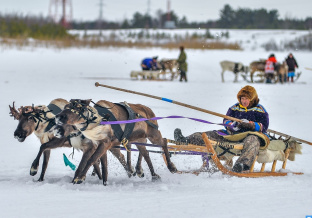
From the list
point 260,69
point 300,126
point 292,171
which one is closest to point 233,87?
point 260,69

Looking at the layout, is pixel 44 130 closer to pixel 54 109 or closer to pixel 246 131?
pixel 54 109

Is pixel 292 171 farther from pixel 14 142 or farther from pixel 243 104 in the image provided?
pixel 14 142

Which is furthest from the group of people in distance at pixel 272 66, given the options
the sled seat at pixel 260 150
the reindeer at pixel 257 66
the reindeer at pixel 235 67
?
the sled seat at pixel 260 150

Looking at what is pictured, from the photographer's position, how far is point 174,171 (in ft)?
22.0

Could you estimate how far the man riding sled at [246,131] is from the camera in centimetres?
634

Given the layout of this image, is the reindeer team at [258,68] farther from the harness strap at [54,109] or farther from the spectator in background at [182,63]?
the harness strap at [54,109]

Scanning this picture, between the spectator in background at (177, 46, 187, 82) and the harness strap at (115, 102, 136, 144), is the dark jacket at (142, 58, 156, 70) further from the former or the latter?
the harness strap at (115, 102, 136, 144)

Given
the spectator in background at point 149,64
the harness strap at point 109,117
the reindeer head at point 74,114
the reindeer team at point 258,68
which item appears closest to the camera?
the reindeer head at point 74,114

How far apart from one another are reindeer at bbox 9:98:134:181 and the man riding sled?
1.22 m

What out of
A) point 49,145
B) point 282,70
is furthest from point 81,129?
point 282,70

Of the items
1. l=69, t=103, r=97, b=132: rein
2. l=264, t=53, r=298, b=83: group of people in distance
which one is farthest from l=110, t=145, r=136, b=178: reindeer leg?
l=264, t=53, r=298, b=83: group of people in distance

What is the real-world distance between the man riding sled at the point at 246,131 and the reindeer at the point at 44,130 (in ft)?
3.99

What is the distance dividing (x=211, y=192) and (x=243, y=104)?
1418mm

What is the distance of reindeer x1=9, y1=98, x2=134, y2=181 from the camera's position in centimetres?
596
